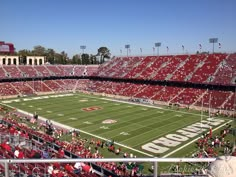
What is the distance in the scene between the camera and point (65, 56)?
455ft

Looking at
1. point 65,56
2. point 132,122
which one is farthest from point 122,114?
point 65,56

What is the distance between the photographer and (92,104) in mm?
48969

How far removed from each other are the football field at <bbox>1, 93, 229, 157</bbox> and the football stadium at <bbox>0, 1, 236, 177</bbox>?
108 millimetres

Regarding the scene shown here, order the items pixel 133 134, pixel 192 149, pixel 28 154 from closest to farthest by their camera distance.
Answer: pixel 28 154, pixel 192 149, pixel 133 134

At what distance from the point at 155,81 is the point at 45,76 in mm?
30088

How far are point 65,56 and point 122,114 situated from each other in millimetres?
104071

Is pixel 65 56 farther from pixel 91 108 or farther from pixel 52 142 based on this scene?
pixel 52 142

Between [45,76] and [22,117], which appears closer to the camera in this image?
[22,117]

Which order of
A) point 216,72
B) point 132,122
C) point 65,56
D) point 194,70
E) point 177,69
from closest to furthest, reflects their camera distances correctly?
point 132,122, point 216,72, point 194,70, point 177,69, point 65,56

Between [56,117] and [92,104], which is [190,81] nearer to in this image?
[92,104]

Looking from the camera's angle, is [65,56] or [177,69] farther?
[65,56]

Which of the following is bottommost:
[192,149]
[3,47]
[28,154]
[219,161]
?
[192,149]

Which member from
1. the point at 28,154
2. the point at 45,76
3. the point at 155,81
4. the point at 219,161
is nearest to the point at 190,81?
the point at 155,81

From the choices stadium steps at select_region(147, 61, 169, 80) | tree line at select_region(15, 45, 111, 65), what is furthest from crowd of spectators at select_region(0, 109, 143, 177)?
tree line at select_region(15, 45, 111, 65)
